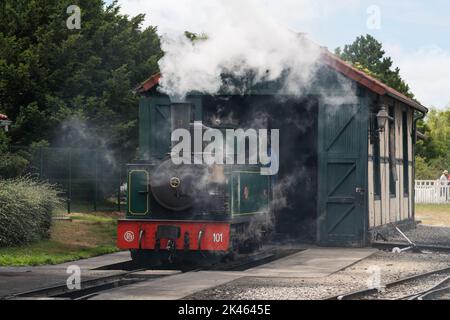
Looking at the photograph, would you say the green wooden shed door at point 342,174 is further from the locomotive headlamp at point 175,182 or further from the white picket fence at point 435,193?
the white picket fence at point 435,193

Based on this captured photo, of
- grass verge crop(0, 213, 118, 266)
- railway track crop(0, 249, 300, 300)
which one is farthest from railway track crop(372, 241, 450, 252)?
grass verge crop(0, 213, 118, 266)

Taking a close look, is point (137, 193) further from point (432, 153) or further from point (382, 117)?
point (432, 153)

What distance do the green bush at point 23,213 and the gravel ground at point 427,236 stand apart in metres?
8.38

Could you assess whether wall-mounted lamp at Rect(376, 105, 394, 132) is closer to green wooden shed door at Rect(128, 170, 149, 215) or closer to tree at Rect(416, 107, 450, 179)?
green wooden shed door at Rect(128, 170, 149, 215)

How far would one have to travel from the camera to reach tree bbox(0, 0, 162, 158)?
90.1 feet

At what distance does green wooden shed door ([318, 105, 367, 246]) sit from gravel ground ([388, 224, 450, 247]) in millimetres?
2182

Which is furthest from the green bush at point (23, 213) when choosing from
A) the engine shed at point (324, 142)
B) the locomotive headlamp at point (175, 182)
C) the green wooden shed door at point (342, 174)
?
the green wooden shed door at point (342, 174)

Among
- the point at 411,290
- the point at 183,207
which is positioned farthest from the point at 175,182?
the point at 411,290

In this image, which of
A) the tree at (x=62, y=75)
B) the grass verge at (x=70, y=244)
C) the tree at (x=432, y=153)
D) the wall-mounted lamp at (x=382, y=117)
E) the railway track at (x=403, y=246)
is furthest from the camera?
the tree at (x=432, y=153)

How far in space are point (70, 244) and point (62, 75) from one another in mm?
10558

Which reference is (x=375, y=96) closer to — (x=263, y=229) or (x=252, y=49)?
(x=252, y=49)

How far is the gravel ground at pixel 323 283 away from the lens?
39.1ft

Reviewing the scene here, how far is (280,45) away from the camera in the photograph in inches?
770
